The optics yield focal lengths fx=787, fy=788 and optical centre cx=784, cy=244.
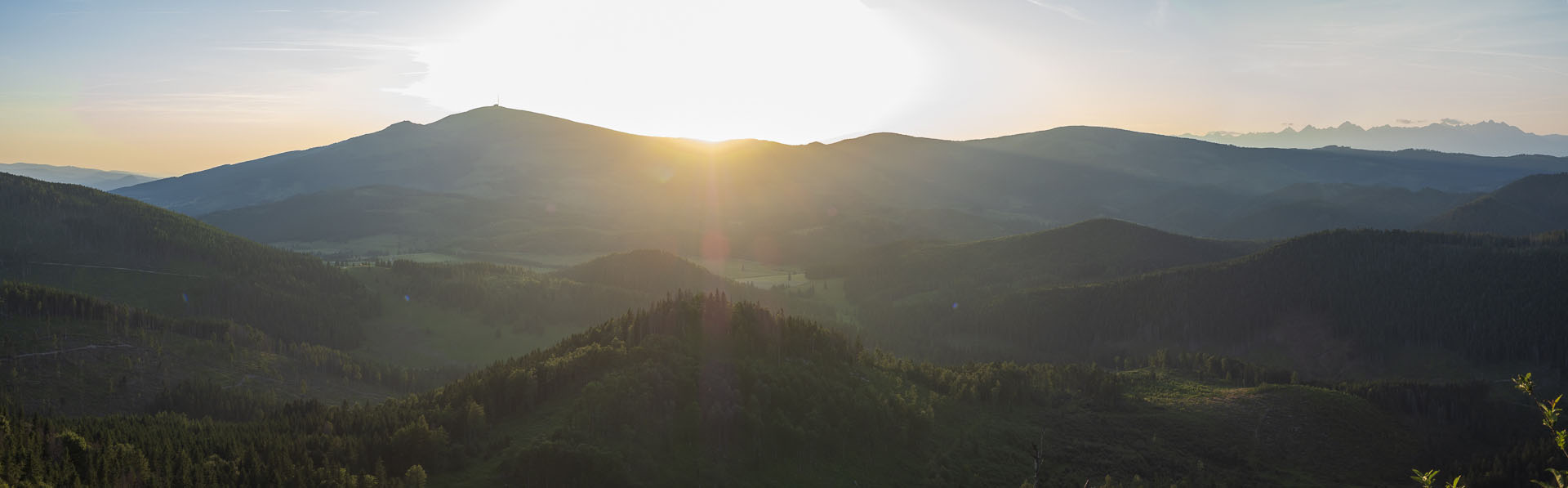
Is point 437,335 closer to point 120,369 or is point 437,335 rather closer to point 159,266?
point 159,266

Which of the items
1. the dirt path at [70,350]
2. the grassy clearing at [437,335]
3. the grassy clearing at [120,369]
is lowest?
the grassy clearing at [437,335]

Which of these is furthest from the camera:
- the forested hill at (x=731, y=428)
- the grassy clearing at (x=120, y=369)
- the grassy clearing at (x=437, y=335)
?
the grassy clearing at (x=437, y=335)

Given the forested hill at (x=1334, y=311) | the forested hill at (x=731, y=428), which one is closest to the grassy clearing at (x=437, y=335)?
the forested hill at (x=731, y=428)

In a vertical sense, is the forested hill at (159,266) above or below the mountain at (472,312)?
above

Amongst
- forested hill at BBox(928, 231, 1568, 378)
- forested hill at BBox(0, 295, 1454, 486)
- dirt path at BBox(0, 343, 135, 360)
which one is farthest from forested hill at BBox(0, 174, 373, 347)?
forested hill at BBox(928, 231, 1568, 378)

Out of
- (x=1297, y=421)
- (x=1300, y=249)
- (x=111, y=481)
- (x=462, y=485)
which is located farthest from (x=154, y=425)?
(x=1300, y=249)

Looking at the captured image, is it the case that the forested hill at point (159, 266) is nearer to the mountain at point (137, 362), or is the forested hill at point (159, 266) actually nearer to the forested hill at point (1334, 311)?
the mountain at point (137, 362)
